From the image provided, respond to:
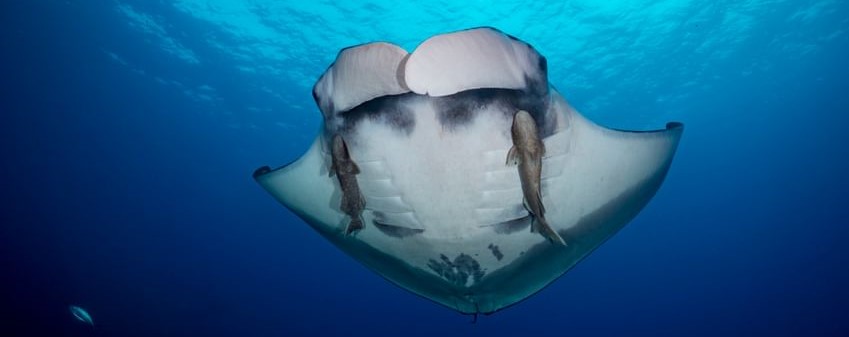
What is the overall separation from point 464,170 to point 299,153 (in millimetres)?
26168

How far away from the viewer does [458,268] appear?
279 cm

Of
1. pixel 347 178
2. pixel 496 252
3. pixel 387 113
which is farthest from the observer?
pixel 496 252

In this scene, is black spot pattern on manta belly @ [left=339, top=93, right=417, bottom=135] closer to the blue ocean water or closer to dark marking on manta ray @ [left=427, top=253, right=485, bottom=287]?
dark marking on manta ray @ [left=427, top=253, right=485, bottom=287]

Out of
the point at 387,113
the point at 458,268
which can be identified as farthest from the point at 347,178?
the point at 458,268

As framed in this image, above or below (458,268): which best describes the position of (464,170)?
above

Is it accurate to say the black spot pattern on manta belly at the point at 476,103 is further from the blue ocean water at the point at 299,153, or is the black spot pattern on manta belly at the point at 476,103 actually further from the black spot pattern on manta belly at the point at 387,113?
the blue ocean water at the point at 299,153

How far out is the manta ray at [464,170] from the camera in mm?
1629

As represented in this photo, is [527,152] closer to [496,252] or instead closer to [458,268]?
[496,252]

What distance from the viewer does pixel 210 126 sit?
78.7ft

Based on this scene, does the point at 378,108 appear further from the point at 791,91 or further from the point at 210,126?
the point at 791,91

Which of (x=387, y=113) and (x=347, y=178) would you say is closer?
(x=387, y=113)

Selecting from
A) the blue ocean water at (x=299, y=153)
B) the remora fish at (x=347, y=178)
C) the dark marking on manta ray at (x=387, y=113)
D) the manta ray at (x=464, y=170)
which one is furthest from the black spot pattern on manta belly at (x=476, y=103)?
the blue ocean water at (x=299, y=153)

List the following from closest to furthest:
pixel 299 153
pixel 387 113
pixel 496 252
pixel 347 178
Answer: pixel 387 113
pixel 347 178
pixel 496 252
pixel 299 153

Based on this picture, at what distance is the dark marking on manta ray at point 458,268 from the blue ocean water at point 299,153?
35.8 ft
